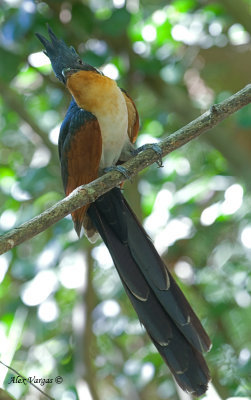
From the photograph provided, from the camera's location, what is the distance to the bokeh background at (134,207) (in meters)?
3.15

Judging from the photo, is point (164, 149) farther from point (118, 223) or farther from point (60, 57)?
point (60, 57)

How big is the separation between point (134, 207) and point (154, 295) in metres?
0.75

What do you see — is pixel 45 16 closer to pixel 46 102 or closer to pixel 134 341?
pixel 46 102

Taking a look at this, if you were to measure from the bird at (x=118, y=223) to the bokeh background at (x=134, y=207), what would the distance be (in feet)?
1.13

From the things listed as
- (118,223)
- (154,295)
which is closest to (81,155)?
(118,223)

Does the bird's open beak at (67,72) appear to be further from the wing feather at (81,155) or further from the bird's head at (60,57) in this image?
the wing feather at (81,155)

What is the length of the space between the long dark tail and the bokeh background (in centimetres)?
32

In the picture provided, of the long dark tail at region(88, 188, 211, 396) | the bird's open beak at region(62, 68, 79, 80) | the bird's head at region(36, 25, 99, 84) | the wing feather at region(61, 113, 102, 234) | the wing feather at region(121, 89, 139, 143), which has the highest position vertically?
the bird's head at region(36, 25, 99, 84)

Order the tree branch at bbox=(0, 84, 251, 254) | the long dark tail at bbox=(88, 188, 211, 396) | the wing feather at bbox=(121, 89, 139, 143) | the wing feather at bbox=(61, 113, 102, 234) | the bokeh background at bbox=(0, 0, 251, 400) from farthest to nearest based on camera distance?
the bokeh background at bbox=(0, 0, 251, 400)
the wing feather at bbox=(121, 89, 139, 143)
the wing feather at bbox=(61, 113, 102, 234)
the long dark tail at bbox=(88, 188, 211, 396)
the tree branch at bbox=(0, 84, 251, 254)

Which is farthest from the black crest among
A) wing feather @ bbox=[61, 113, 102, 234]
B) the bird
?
wing feather @ bbox=[61, 113, 102, 234]

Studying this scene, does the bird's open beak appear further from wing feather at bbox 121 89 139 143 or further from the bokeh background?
the bokeh background

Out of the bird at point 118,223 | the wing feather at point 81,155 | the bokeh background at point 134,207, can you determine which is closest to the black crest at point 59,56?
the bird at point 118,223

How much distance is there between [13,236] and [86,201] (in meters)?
0.29

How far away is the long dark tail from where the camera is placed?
252 centimetres
